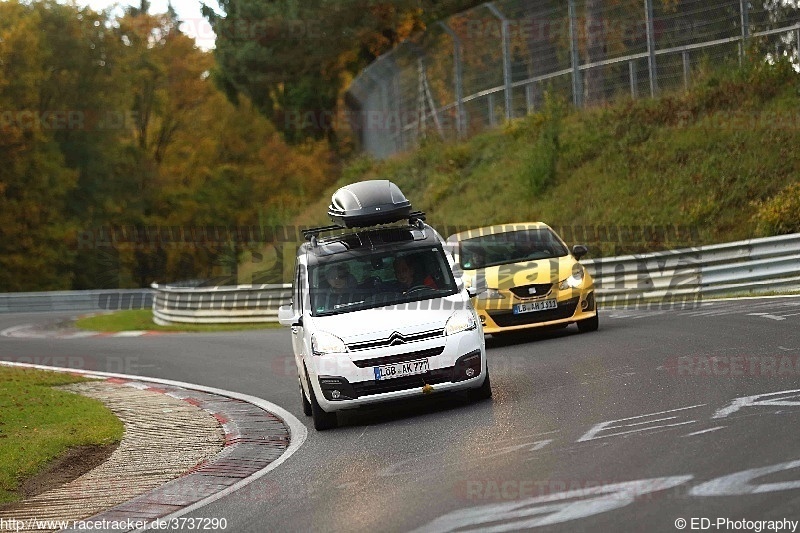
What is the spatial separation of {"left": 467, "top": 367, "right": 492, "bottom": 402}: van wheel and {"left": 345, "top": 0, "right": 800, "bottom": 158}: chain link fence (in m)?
18.5

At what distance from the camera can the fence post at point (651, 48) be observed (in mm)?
30203

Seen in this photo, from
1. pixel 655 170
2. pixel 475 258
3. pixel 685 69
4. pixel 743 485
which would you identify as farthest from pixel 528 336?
pixel 685 69

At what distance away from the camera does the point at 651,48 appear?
101 ft

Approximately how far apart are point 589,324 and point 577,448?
9239 mm

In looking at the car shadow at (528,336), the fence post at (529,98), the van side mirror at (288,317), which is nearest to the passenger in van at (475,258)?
the car shadow at (528,336)

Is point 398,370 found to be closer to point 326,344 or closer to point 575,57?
point 326,344

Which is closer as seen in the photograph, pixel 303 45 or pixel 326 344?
pixel 326 344

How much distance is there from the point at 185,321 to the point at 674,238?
48.4 feet

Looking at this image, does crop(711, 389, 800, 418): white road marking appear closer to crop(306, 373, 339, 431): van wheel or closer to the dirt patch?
crop(306, 373, 339, 431): van wheel

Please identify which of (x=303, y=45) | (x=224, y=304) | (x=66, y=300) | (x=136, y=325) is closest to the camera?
(x=224, y=304)

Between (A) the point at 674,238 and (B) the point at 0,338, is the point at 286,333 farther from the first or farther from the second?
(B) the point at 0,338

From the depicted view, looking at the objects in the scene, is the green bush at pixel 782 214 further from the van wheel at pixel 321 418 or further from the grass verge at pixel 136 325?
the van wheel at pixel 321 418

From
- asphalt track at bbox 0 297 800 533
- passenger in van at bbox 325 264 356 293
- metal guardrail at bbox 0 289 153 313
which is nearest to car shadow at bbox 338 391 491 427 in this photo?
asphalt track at bbox 0 297 800 533

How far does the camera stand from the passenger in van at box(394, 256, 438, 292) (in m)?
13.3
